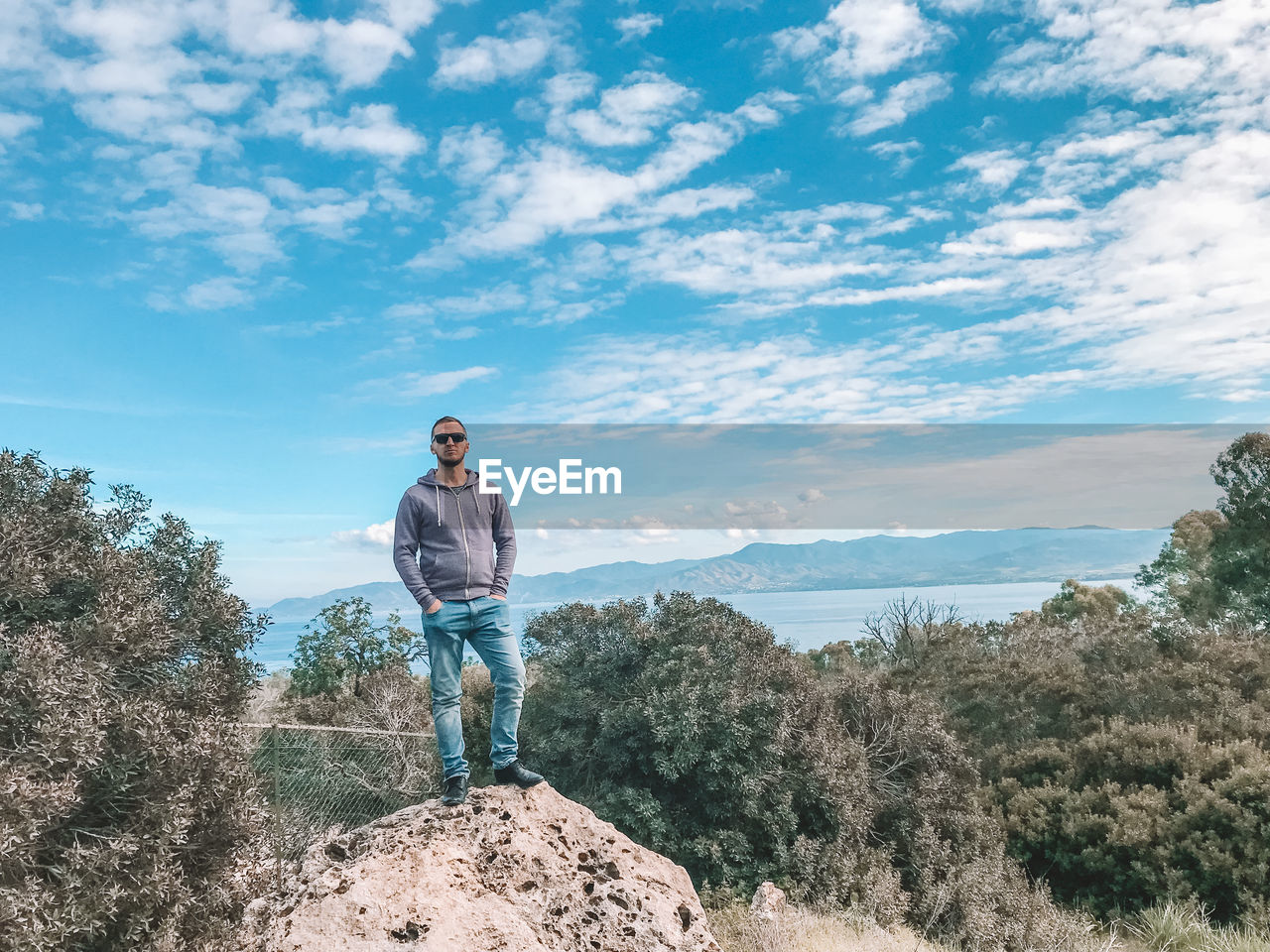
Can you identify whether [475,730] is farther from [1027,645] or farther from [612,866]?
[1027,645]

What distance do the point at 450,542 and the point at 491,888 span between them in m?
2.51

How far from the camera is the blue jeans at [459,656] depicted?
7320mm

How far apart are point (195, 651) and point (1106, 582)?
3747 cm

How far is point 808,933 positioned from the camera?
445 inches

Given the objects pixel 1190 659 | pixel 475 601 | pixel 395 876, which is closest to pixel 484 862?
pixel 395 876

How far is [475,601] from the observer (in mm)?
7340

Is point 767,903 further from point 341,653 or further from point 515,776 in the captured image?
point 341,653

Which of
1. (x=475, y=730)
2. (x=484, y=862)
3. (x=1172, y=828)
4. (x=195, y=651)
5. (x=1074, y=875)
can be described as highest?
(x=195, y=651)

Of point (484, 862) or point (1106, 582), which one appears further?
point (1106, 582)

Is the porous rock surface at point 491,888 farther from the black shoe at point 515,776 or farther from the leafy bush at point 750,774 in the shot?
Result: the leafy bush at point 750,774

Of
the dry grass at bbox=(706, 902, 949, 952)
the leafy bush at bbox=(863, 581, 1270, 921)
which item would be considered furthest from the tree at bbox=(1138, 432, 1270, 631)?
the dry grass at bbox=(706, 902, 949, 952)

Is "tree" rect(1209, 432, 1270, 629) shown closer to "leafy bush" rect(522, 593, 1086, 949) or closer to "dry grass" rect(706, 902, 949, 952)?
"leafy bush" rect(522, 593, 1086, 949)

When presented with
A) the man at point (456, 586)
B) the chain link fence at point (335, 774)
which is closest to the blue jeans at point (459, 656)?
the man at point (456, 586)

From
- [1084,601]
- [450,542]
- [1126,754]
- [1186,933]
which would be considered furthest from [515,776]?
[1084,601]
